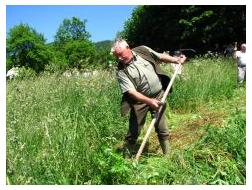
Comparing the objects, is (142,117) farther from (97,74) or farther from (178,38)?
(178,38)

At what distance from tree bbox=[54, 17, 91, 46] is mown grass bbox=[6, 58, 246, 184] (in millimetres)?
74315

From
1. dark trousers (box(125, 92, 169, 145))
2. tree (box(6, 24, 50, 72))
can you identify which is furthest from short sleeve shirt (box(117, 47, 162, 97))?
tree (box(6, 24, 50, 72))

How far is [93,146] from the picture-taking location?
594 centimetres

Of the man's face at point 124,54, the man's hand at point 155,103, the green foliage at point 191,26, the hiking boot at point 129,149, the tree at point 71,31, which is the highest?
the tree at point 71,31

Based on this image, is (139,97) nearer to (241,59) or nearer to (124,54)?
(124,54)

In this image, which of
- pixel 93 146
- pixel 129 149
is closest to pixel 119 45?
pixel 93 146

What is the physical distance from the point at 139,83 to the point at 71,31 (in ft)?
256

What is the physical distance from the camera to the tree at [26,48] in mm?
46062

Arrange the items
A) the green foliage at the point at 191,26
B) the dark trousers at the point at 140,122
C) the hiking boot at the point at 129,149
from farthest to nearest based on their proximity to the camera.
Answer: the green foliage at the point at 191,26 → the hiking boot at the point at 129,149 → the dark trousers at the point at 140,122

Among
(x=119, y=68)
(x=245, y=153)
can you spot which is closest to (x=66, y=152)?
(x=119, y=68)

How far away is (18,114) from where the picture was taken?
5703 millimetres

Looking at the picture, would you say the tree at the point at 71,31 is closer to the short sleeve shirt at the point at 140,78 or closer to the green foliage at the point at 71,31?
the green foliage at the point at 71,31

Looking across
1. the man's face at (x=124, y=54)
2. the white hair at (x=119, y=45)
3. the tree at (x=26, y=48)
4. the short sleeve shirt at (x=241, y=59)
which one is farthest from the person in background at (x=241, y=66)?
the tree at (x=26, y=48)
